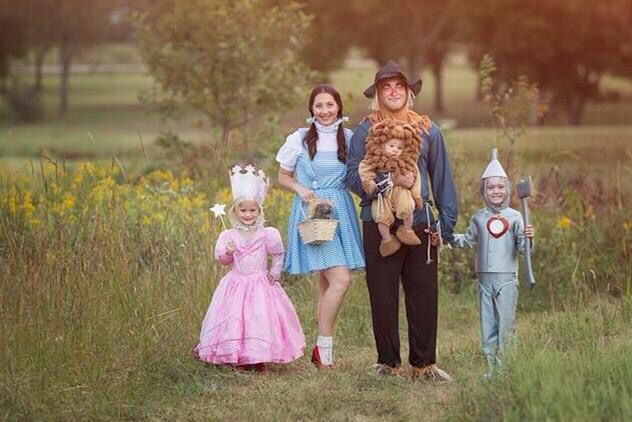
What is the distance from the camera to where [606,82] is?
6981cm

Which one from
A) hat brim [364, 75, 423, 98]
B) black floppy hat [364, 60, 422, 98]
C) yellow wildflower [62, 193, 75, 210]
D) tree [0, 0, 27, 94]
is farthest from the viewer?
tree [0, 0, 27, 94]

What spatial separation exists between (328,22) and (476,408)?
3930 cm

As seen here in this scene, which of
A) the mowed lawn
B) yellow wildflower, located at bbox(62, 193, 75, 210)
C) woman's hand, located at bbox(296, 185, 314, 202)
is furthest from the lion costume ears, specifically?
the mowed lawn

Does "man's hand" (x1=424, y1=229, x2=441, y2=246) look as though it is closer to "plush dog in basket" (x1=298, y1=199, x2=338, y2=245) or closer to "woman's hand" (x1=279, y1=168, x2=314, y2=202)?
"plush dog in basket" (x1=298, y1=199, x2=338, y2=245)

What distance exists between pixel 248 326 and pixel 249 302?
0.49ft

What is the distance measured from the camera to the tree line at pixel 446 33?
3903cm

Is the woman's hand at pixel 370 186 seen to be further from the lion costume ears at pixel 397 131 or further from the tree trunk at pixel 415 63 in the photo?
the tree trunk at pixel 415 63

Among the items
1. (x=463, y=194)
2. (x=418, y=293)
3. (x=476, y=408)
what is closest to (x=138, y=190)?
(x=463, y=194)

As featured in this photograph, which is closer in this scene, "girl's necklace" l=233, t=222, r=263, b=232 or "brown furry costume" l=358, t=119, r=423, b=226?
"brown furry costume" l=358, t=119, r=423, b=226

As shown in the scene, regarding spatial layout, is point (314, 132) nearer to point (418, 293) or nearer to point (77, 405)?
point (418, 293)

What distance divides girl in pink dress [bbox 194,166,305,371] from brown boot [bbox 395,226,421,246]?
879 mm

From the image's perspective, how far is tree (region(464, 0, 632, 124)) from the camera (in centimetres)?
3862

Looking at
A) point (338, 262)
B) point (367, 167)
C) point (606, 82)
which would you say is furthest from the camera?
point (606, 82)

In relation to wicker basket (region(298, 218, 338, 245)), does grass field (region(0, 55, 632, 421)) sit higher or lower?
lower
